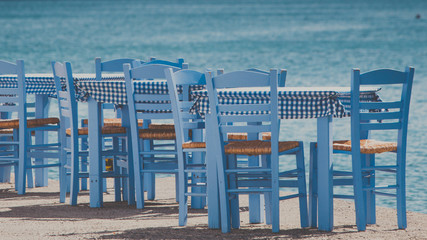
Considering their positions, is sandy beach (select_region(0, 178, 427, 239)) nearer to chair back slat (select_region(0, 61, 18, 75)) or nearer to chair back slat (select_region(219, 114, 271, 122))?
chair back slat (select_region(219, 114, 271, 122))

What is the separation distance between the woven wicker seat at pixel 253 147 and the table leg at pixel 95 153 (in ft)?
3.93

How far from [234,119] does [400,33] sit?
46.2 metres

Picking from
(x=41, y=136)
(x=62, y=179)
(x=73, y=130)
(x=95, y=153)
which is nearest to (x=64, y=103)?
(x=73, y=130)

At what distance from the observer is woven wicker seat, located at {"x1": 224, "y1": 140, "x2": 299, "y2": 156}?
4.97 metres

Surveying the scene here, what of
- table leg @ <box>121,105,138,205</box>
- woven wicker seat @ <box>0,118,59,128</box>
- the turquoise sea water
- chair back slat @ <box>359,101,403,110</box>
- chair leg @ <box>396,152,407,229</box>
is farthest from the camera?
the turquoise sea water

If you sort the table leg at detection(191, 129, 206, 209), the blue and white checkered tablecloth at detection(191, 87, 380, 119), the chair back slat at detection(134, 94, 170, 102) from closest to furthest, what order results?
1. the blue and white checkered tablecloth at detection(191, 87, 380, 119)
2. the chair back slat at detection(134, 94, 170, 102)
3. the table leg at detection(191, 129, 206, 209)

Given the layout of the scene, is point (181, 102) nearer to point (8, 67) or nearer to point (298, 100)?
Answer: point (298, 100)

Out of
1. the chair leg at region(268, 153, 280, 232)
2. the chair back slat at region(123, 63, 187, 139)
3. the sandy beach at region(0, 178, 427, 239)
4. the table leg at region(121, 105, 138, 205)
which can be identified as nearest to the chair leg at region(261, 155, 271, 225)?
the sandy beach at region(0, 178, 427, 239)

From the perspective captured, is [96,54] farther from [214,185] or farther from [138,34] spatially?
[214,185]

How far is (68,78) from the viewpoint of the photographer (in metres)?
6.00

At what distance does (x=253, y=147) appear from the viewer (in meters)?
4.99

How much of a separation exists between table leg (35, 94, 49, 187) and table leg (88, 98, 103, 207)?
1.04 meters

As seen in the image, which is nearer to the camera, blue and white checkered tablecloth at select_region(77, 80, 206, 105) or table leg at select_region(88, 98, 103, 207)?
blue and white checkered tablecloth at select_region(77, 80, 206, 105)

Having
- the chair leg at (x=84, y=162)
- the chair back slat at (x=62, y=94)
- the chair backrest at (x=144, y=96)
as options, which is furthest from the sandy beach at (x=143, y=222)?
the chair back slat at (x=62, y=94)
